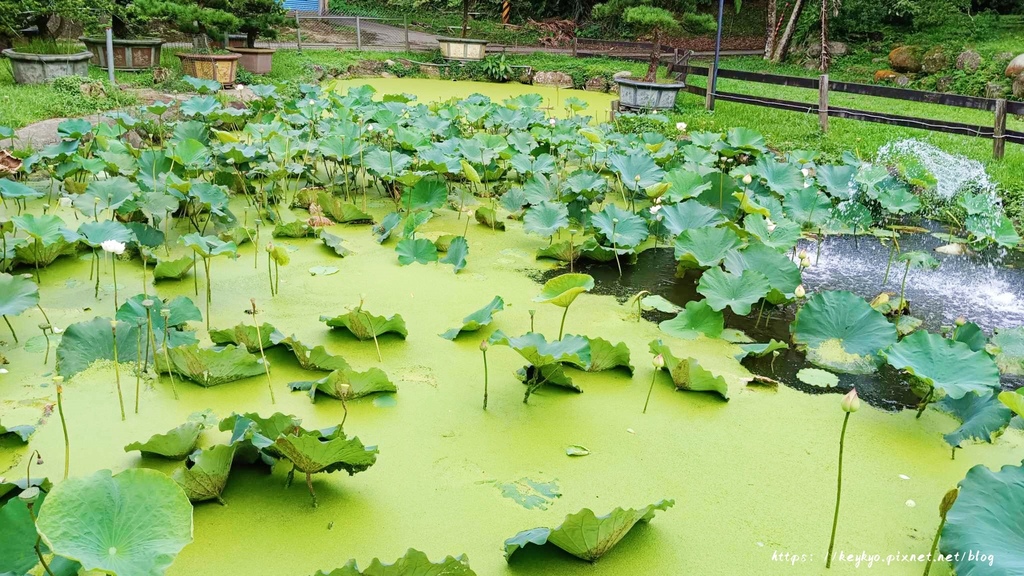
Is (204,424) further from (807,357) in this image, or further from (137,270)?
(807,357)

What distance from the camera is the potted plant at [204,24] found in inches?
326

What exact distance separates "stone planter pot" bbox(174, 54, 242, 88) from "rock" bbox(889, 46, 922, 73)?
9693 mm

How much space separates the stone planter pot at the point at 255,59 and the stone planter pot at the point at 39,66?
8.90 feet

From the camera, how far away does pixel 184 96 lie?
6.93 metres

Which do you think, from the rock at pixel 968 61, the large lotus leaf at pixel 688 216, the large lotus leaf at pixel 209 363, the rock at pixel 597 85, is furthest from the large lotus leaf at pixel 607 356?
the rock at pixel 968 61

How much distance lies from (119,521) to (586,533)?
0.84 meters

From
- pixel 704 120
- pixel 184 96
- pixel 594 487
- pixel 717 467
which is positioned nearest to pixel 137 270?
pixel 594 487

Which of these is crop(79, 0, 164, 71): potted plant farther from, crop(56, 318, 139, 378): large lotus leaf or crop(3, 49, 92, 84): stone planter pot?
crop(56, 318, 139, 378): large lotus leaf

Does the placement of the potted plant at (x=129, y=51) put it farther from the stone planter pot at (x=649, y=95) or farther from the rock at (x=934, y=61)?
the rock at (x=934, y=61)

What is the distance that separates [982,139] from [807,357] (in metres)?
5.10

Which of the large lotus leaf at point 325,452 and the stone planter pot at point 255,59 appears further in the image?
the stone planter pot at point 255,59

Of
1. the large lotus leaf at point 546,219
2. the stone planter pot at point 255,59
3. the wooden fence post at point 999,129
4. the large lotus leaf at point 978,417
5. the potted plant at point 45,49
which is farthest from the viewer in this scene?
the stone planter pot at point 255,59

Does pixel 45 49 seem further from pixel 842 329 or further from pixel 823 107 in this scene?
pixel 842 329

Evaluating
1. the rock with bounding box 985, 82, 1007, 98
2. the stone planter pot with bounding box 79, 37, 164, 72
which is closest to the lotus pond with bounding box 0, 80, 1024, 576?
the stone planter pot with bounding box 79, 37, 164, 72
